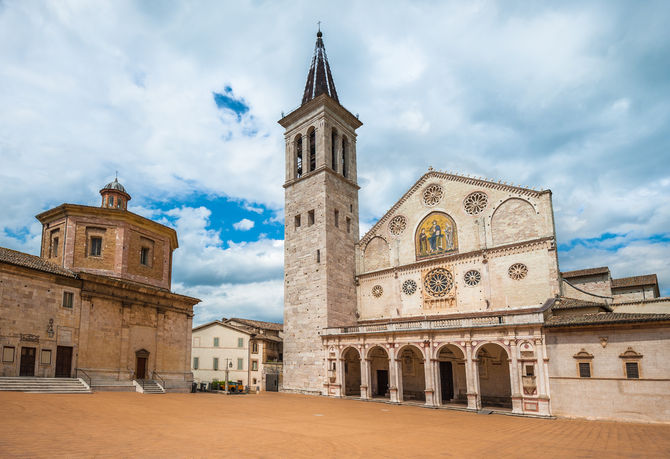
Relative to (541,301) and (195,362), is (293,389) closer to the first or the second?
(195,362)

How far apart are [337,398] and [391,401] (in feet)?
15.3

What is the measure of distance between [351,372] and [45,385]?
21576 millimetres

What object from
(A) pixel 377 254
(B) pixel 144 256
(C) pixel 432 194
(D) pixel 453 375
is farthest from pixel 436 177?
(B) pixel 144 256

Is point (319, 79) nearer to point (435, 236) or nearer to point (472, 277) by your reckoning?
point (435, 236)

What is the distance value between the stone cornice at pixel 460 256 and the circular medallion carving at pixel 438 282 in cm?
66

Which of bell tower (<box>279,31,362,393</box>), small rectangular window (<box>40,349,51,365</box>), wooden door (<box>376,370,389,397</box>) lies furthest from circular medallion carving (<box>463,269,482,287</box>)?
small rectangular window (<box>40,349,51,365</box>)

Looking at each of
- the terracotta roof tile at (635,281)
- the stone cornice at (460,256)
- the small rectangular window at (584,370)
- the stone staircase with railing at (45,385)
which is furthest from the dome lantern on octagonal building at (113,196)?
the terracotta roof tile at (635,281)

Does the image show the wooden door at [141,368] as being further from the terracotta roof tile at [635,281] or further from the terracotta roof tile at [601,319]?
the terracotta roof tile at [635,281]

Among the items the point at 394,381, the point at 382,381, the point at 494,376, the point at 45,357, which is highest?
the point at 45,357

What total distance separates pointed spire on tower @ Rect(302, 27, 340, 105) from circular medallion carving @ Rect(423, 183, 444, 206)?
43.0ft

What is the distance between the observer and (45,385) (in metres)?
22.2

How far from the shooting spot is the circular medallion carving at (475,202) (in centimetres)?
3266

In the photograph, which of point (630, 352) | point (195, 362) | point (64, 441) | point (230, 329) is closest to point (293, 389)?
point (230, 329)

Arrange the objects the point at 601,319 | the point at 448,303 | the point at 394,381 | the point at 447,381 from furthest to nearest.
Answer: the point at 448,303
the point at 447,381
the point at 394,381
the point at 601,319
